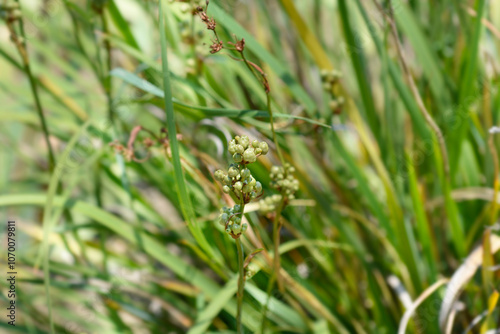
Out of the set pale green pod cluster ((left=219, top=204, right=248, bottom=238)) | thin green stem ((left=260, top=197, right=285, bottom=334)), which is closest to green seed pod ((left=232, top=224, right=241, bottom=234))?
pale green pod cluster ((left=219, top=204, right=248, bottom=238))

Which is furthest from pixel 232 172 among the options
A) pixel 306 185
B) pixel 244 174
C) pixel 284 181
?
pixel 306 185

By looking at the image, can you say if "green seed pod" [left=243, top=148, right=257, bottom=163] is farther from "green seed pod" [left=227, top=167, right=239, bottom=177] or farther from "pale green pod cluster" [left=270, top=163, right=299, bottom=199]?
"pale green pod cluster" [left=270, top=163, right=299, bottom=199]

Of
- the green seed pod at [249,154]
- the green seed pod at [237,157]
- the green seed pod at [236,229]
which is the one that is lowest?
the green seed pod at [236,229]

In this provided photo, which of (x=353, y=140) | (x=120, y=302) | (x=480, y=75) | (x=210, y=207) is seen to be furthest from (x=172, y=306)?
(x=480, y=75)

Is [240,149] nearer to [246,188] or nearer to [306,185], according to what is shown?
[246,188]

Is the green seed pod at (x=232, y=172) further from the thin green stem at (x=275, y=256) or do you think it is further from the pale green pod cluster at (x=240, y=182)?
the thin green stem at (x=275, y=256)

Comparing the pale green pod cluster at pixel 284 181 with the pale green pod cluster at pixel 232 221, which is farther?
the pale green pod cluster at pixel 284 181

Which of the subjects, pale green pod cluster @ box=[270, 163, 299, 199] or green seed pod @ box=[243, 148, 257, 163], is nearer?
green seed pod @ box=[243, 148, 257, 163]

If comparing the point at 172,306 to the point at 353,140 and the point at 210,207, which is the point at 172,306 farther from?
the point at 353,140

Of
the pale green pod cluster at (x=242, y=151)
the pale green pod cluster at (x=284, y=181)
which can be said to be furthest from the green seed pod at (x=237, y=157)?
the pale green pod cluster at (x=284, y=181)
